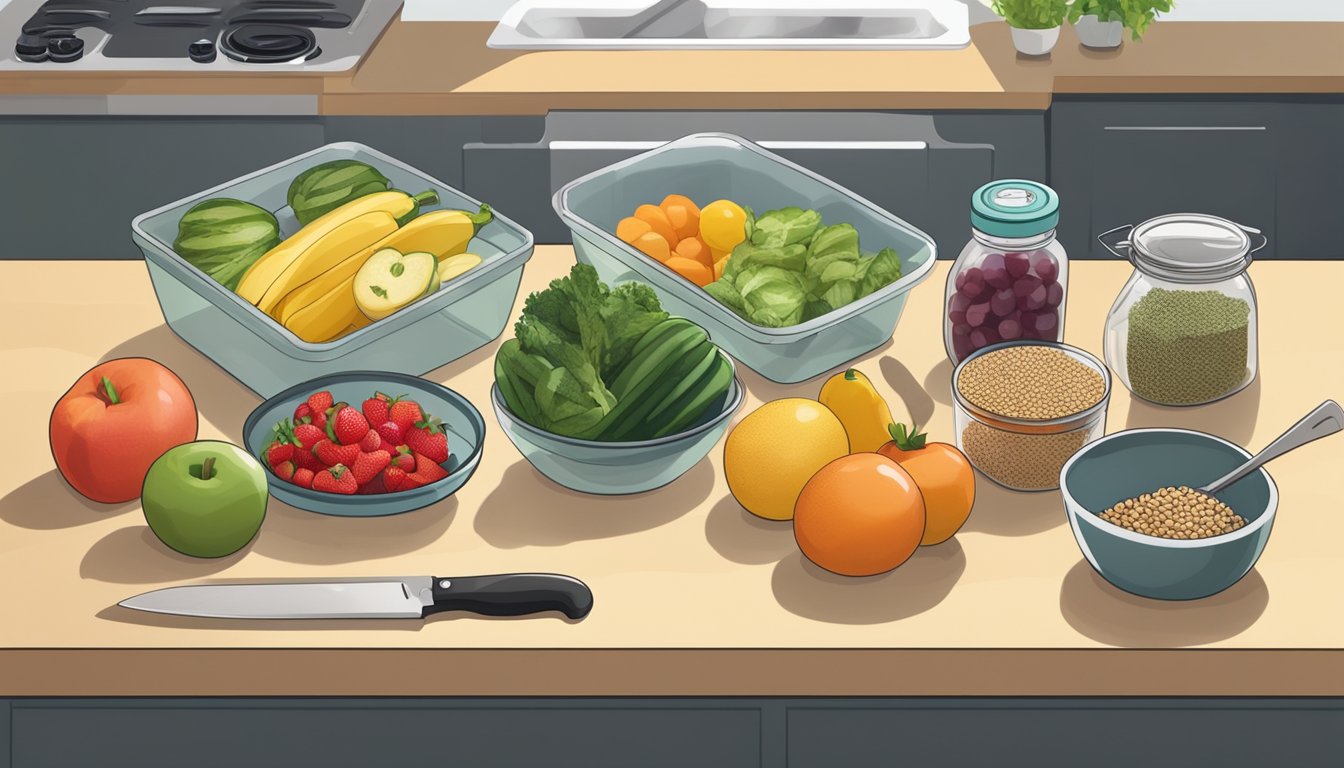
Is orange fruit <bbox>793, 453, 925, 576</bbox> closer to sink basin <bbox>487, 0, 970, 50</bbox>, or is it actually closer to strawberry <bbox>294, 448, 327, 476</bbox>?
strawberry <bbox>294, 448, 327, 476</bbox>

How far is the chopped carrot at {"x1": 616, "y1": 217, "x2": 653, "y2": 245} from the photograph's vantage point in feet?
5.48

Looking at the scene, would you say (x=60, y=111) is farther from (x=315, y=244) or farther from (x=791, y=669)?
(x=791, y=669)

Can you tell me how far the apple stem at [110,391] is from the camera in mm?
1433

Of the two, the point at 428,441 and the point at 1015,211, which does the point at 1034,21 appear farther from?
the point at 428,441

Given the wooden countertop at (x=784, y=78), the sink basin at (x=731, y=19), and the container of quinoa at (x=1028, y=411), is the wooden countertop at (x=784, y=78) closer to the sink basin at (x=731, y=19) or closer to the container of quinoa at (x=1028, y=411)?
the sink basin at (x=731, y=19)

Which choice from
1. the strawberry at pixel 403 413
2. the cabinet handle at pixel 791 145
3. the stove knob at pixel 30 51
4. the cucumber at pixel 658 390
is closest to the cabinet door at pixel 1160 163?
the cabinet handle at pixel 791 145

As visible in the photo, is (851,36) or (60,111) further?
(851,36)

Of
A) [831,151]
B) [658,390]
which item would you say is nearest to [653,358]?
[658,390]

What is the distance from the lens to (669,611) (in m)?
1.29

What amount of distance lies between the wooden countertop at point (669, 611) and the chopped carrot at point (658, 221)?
12.7 inches

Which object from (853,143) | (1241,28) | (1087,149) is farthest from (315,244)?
(1241,28)

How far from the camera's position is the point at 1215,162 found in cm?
290

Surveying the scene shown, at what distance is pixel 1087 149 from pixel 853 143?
0.46m
